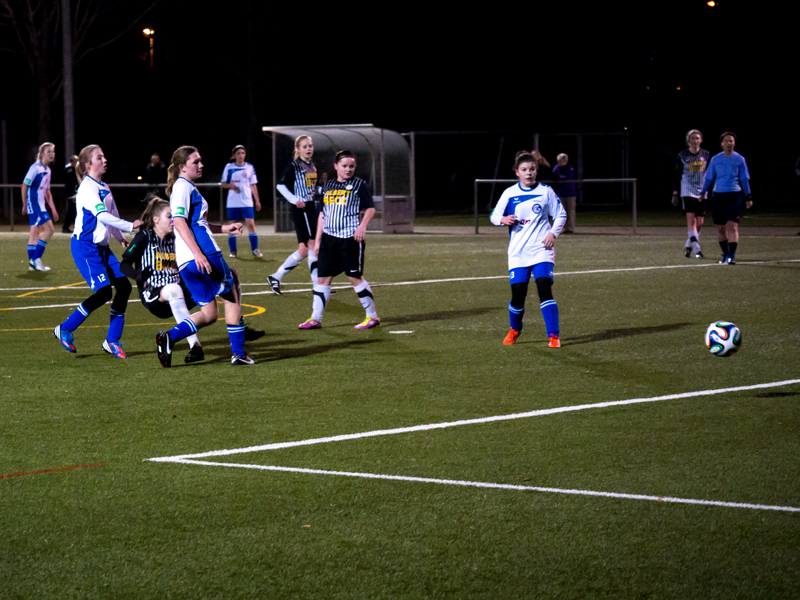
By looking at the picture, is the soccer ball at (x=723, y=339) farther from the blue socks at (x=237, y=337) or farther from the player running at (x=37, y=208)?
the player running at (x=37, y=208)

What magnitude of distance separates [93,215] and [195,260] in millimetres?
1389

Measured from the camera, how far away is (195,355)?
356 inches

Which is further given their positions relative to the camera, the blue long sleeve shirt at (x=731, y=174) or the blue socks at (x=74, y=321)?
the blue long sleeve shirt at (x=731, y=174)

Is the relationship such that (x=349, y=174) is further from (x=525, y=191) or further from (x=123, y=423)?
(x=123, y=423)

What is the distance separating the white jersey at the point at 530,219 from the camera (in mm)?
9695

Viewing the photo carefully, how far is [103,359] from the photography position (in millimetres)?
9383

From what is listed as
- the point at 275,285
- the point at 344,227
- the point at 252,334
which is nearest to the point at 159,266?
the point at 252,334

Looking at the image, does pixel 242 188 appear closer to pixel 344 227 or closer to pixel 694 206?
pixel 694 206

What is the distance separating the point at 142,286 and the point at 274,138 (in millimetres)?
19207

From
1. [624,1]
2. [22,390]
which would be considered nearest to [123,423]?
[22,390]

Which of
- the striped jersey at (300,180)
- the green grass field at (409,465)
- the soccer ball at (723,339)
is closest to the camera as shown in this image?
the green grass field at (409,465)

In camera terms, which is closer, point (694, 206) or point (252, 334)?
point (252, 334)

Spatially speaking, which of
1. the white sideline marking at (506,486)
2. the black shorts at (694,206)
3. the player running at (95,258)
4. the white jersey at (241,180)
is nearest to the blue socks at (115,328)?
the player running at (95,258)

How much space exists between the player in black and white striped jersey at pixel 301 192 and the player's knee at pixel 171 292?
4521mm
